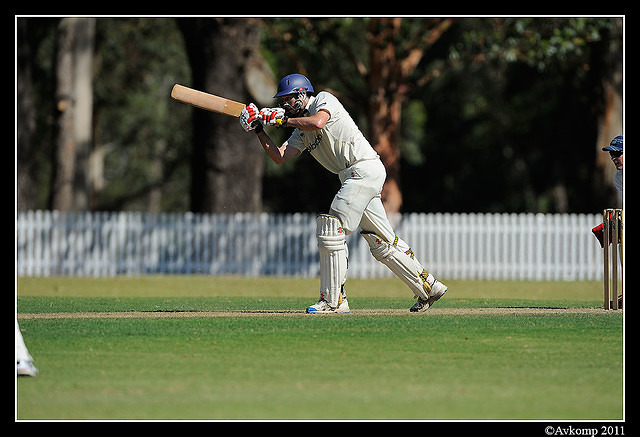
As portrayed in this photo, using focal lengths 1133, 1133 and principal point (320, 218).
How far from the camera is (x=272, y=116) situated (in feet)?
32.3

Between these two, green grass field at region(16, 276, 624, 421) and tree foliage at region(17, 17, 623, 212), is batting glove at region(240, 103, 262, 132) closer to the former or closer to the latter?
Answer: green grass field at region(16, 276, 624, 421)

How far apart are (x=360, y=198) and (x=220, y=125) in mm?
12601

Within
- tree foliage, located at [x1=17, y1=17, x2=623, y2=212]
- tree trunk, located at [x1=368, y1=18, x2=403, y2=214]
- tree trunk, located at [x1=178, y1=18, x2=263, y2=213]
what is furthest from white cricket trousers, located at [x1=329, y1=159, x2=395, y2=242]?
tree foliage, located at [x1=17, y1=17, x2=623, y2=212]

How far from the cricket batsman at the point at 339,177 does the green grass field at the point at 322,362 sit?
39 cm

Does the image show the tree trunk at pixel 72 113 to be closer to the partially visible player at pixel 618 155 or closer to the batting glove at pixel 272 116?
the batting glove at pixel 272 116

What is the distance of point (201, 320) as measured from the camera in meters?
9.84

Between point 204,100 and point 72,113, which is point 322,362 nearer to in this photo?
point 204,100

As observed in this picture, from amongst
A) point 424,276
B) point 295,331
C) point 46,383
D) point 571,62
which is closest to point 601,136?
point 571,62

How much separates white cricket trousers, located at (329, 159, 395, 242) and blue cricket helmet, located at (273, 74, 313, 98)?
0.81 meters

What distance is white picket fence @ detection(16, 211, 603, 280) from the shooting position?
21562 mm

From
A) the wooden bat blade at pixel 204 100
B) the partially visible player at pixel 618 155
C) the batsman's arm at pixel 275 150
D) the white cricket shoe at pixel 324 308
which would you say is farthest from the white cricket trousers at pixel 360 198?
the partially visible player at pixel 618 155

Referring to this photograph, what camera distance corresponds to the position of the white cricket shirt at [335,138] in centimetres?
989

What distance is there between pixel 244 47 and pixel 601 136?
25.9ft

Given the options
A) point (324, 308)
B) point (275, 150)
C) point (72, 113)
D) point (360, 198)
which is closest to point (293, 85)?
point (275, 150)
